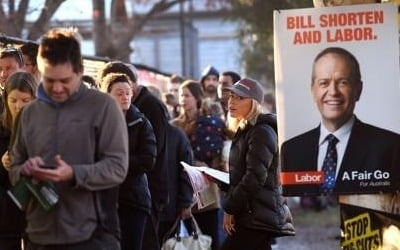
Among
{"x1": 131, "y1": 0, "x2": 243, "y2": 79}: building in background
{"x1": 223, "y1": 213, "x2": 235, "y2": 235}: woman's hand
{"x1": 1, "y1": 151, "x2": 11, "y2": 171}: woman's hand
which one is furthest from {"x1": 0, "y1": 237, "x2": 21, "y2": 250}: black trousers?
{"x1": 131, "y1": 0, "x2": 243, "y2": 79}: building in background

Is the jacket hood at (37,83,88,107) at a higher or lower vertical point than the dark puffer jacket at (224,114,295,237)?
higher

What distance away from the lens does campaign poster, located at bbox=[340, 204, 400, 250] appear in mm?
7676

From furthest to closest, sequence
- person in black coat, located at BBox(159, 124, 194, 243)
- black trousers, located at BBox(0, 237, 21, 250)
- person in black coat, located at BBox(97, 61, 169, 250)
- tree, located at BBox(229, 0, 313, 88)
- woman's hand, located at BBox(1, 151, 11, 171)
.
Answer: tree, located at BBox(229, 0, 313, 88)
person in black coat, located at BBox(159, 124, 194, 243)
person in black coat, located at BBox(97, 61, 169, 250)
black trousers, located at BBox(0, 237, 21, 250)
woman's hand, located at BBox(1, 151, 11, 171)

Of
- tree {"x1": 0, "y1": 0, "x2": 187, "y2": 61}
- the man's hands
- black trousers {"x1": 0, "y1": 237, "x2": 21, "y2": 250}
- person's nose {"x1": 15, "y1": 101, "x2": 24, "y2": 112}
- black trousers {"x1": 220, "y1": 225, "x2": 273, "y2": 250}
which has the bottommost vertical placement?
black trousers {"x1": 220, "y1": 225, "x2": 273, "y2": 250}

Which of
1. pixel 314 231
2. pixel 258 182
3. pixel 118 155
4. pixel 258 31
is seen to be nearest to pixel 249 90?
pixel 258 182

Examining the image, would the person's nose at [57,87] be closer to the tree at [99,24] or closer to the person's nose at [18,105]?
the person's nose at [18,105]

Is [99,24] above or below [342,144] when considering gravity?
above

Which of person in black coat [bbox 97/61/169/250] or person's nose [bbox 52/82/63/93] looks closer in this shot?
person's nose [bbox 52/82/63/93]

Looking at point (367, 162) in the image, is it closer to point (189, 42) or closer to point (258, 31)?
point (258, 31)

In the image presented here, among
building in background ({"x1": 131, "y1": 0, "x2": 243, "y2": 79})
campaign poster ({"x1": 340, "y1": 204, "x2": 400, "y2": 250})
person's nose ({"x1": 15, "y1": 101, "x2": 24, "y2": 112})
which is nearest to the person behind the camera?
person's nose ({"x1": 15, "y1": 101, "x2": 24, "y2": 112})

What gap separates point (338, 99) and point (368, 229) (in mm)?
1237

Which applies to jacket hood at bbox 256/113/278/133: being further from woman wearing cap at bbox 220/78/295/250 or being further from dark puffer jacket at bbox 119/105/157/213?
dark puffer jacket at bbox 119/105/157/213

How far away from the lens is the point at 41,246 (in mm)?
5664

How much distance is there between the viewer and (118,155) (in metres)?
5.62
